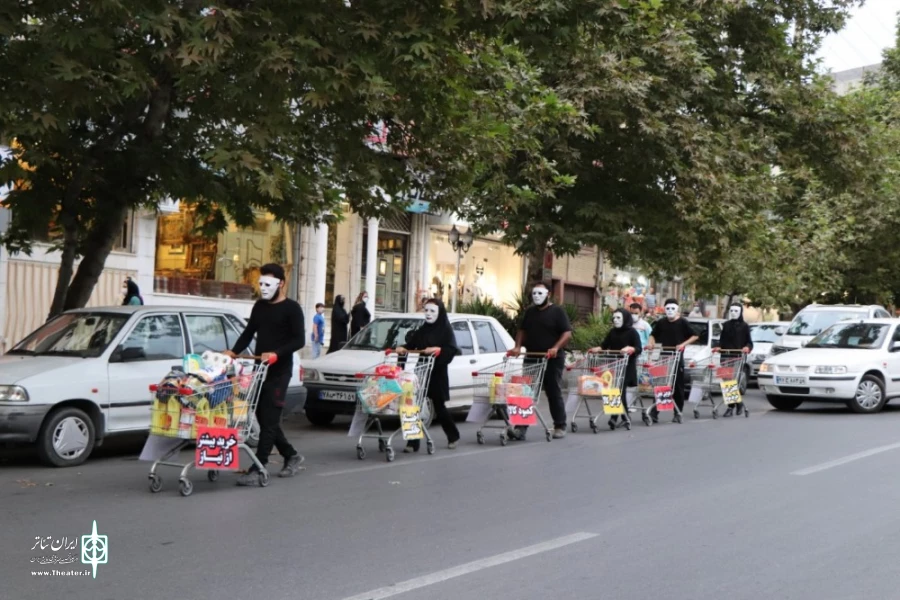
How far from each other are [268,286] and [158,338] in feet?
8.78

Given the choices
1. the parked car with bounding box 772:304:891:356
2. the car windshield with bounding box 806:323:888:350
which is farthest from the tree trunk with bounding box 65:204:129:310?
the parked car with bounding box 772:304:891:356

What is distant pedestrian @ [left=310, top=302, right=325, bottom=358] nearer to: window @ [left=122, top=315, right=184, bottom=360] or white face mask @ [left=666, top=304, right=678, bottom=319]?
white face mask @ [left=666, top=304, right=678, bottom=319]

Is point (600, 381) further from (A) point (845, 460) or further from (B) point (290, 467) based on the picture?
(B) point (290, 467)

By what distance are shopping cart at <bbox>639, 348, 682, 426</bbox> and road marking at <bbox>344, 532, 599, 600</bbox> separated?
28.9 feet

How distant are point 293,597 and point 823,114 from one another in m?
19.7

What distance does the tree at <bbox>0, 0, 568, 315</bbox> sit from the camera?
9.99m

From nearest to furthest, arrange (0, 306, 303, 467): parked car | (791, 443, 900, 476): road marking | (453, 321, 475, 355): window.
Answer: (0, 306, 303, 467): parked car
(791, 443, 900, 476): road marking
(453, 321, 475, 355): window

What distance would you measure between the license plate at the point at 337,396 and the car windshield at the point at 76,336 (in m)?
3.51

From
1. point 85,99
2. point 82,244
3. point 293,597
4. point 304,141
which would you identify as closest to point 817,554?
point 293,597

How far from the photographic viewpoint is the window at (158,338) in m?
11.5

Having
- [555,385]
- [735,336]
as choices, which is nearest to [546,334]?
[555,385]

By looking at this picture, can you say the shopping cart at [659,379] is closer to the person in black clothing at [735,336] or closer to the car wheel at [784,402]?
the person in black clothing at [735,336]

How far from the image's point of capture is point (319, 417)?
15078 millimetres

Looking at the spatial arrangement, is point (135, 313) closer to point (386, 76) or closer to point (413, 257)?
point (386, 76)
